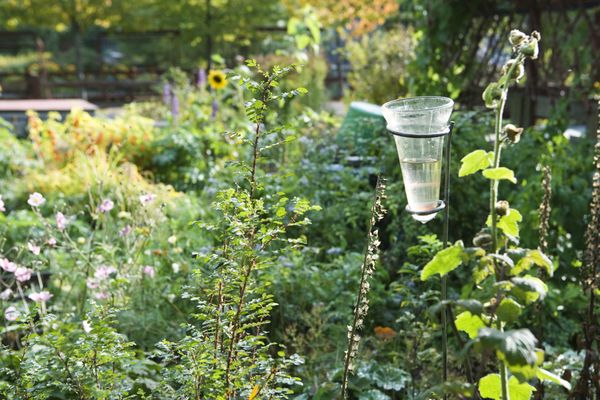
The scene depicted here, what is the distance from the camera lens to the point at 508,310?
5.36 ft

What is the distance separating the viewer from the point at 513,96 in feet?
20.9

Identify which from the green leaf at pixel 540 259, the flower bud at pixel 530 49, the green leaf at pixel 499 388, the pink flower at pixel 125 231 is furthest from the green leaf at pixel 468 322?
the pink flower at pixel 125 231

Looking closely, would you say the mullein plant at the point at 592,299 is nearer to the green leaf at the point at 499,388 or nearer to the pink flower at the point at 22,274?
the green leaf at the point at 499,388

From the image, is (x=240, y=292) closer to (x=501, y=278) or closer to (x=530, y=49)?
(x=501, y=278)

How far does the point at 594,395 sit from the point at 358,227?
1946 mm

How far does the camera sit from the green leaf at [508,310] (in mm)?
1628

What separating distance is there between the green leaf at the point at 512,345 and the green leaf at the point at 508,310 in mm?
134

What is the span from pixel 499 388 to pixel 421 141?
57 centimetres

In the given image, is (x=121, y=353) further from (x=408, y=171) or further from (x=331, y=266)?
(x=331, y=266)

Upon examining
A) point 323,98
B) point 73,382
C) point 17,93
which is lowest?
point 17,93

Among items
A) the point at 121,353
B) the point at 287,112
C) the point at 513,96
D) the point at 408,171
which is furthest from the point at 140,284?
the point at 287,112

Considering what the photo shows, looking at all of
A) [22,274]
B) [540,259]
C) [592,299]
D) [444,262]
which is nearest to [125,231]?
[22,274]

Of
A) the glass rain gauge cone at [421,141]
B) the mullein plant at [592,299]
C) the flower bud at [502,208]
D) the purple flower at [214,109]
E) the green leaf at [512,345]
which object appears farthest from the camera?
the purple flower at [214,109]

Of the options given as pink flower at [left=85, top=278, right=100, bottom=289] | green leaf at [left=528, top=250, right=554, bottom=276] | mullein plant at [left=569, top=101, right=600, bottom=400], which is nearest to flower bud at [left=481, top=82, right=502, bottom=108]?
green leaf at [left=528, top=250, right=554, bottom=276]
